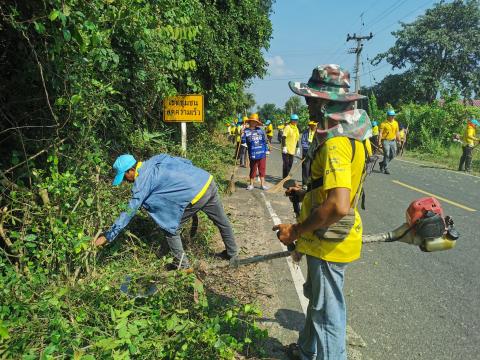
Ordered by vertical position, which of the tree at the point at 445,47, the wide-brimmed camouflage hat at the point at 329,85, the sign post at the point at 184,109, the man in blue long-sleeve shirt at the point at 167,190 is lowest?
the man in blue long-sleeve shirt at the point at 167,190

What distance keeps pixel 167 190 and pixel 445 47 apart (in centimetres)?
4060

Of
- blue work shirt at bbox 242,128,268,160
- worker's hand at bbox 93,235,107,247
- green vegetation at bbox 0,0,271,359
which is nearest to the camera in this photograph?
green vegetation at bbox 0,0,271,359

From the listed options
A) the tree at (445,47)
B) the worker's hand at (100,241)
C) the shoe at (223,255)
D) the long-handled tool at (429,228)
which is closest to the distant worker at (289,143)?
the shoe at (223,255)

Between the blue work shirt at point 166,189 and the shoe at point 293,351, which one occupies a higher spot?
the blue work shirt at point 166,189

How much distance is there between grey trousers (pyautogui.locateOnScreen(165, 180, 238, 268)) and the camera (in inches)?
156

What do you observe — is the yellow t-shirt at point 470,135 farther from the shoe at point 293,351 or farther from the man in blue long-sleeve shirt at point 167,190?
the shoe at point 293,351

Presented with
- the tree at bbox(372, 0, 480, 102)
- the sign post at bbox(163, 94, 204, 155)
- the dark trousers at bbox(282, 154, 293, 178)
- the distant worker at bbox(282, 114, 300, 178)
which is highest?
the tree at bbox(372, 0, 480, 102)

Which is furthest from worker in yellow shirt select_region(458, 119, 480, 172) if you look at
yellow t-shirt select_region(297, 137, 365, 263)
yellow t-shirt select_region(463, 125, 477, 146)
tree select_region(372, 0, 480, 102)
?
tree select_region(372, 0, 480, 102)

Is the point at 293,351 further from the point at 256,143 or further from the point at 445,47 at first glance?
the point at 445,47

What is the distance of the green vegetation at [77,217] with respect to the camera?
2.67 metres

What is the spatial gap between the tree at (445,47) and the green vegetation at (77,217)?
3851 cm

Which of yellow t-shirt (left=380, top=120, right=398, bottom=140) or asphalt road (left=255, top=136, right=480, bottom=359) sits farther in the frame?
yellow t-shirt (left=380, top=120, right=398, bottom=140)

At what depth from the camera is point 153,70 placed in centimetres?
526

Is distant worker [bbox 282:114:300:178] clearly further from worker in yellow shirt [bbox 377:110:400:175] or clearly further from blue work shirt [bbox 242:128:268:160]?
worker in yellow shirt [bbox 377:110:400:175]
